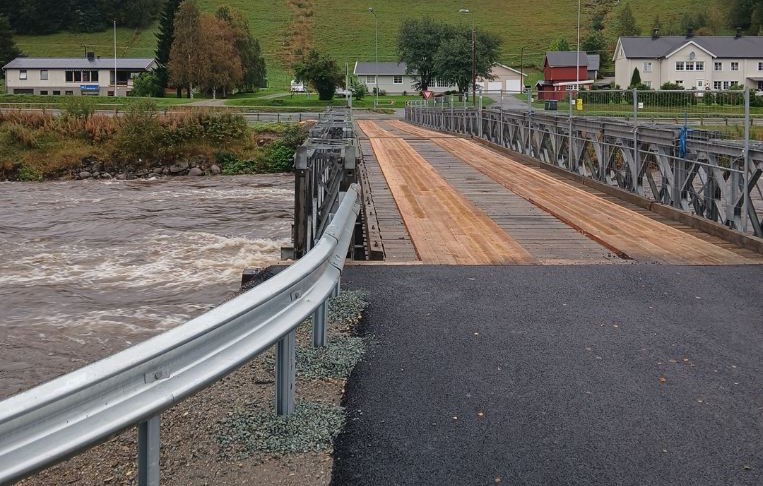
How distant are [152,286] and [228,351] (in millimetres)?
12192

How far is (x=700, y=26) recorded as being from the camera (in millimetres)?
163375

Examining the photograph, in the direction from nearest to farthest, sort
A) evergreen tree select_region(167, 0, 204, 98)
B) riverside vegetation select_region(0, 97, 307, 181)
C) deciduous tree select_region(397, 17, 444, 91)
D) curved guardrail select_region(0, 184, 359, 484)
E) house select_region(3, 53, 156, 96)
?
curved guardrail select_region(0, 184, 359, 484), riverside vegetation select_region(0, 97, 307, 181), evergreen tree select_region(167, 0, 204, 98), deciduous tree select_region(397, 17, 444, 91), house select_region(3, 53, 156, 96)

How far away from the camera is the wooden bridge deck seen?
10055mm

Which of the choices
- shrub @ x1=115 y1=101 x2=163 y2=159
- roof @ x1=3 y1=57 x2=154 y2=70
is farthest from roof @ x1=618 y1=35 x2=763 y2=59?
shrub @ x1=115 y1=101 x2=163 y2=159

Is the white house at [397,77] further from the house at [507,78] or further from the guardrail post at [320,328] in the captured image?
the guardrail post at [320,328]

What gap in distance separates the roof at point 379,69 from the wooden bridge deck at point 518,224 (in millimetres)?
109033

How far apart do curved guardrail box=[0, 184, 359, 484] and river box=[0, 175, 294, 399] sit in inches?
229

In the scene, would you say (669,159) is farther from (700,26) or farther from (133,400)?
(700,26)

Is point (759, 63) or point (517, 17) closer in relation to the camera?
point (759, 63)

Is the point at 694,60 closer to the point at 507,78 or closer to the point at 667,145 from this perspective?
the point at 507,78

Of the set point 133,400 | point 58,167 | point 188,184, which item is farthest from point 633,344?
point 58,167

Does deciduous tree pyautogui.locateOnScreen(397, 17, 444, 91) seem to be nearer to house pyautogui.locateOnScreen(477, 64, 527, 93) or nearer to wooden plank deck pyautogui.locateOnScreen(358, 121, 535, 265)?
house pyautogui.locateOnScreen(477, 64, 527, 93)

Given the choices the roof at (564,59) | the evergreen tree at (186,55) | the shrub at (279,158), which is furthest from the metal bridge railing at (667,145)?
the roof at (564,59)

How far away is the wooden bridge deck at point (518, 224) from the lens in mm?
10055
